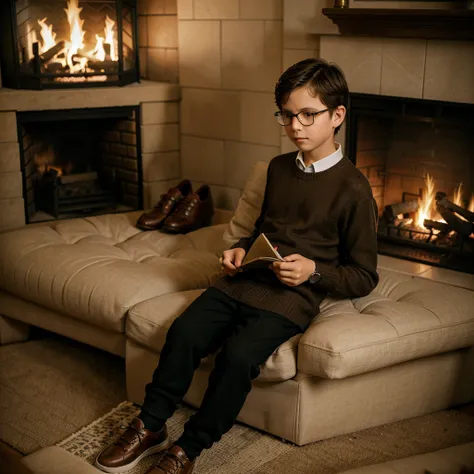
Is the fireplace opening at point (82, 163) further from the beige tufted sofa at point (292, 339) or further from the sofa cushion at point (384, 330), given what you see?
the sofa cushion at point (384, 330)

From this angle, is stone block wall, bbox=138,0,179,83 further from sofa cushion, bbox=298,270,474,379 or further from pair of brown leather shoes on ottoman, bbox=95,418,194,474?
pair of brown leather shoes on ottoman, bbox=95,418,194,474

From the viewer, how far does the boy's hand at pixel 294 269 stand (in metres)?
2.00

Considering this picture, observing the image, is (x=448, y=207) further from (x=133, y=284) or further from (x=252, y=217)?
(x=133, y=284)

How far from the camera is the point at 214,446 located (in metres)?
2.15

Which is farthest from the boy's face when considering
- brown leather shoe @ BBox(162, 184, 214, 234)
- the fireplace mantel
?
brown leather shoe @ BBox(162, 184, 214, 234)

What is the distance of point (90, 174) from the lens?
384 centimetres

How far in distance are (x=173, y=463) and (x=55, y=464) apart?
291 millimetres

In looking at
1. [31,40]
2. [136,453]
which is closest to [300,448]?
[136,453]

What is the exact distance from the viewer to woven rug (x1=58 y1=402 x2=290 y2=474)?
6.78ft

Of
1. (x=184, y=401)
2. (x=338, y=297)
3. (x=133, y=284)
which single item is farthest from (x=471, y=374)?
(x=133, y=284)

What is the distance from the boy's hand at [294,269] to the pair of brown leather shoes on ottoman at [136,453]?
0.52m

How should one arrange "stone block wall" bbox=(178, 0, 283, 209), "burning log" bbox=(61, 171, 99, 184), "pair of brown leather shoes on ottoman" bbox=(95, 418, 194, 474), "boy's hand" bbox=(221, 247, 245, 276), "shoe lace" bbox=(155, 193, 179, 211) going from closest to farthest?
"pair of brown leather shoes on ottoman" bbox=(95, 418, 194, 474), "boy's hand" bbox=(221, 247, 245, 276), "shoe lace" bbox=(155, 193, 179, 211), "stone block wall" bbox=(178, 0, 283, 209), "burning log" bbox=(61, 171, 99, 184)

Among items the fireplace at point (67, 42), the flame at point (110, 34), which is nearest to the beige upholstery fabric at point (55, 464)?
the fireplace at point (67, 42)

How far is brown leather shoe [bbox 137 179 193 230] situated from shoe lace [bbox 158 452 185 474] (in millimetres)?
1283
